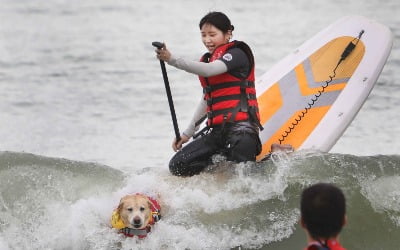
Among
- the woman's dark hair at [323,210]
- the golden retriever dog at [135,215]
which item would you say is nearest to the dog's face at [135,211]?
the golden retriever dog at [135,215]

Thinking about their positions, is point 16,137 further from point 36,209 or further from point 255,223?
point 255,223

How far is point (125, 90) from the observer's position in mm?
12688

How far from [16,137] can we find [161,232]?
4501mm

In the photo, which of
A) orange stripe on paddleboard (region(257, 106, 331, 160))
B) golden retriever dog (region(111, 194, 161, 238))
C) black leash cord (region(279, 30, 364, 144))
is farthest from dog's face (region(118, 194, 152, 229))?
black leash cord (region(279, 30, 364, 144))

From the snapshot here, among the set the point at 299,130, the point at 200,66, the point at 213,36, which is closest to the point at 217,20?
the point at 213,36

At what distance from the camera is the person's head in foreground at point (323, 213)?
13.4 feet

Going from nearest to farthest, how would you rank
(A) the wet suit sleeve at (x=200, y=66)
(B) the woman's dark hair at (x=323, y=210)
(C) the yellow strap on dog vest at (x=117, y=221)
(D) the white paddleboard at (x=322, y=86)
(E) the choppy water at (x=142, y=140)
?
(B) the woman's dark hair at (x=323, y=210), (C) the yellow strap on dog vest at (x=117, y=221), (A) the wet suit sleeve at (x=200, y=66), (E) the choppy water at (x=142, y=140), (D) the white paddleboard at (x=322, y=86)

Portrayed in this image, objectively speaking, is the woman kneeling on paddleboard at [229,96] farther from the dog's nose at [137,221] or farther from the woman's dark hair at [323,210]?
the woman's dark hair at [323,210]

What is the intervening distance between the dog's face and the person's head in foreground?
200 cm

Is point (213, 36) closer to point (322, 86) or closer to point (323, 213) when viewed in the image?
point (322, 86)

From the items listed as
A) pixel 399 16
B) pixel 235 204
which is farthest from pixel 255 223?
pixel 399 16

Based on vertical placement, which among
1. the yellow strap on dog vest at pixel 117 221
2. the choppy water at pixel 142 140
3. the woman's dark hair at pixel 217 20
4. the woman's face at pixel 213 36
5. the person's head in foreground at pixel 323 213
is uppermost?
the woman's dark hair at pixel 217 20

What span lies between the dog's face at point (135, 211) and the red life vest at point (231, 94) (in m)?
0.97

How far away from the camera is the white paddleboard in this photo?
24.5 feet
